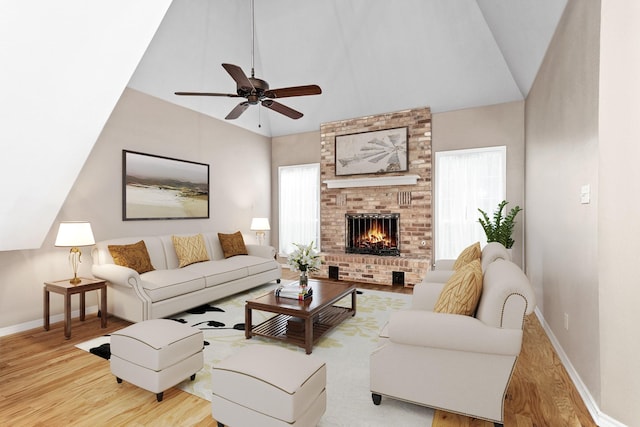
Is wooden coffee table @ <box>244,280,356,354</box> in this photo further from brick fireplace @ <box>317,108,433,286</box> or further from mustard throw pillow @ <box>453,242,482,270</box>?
brick fireplace @ <box>317,108,433,286</box>

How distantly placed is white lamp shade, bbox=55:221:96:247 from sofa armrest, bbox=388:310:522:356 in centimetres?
319

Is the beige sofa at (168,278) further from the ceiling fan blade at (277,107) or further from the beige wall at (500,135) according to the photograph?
the beige wall at (500,135)

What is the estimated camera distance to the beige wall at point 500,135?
16.6 feet

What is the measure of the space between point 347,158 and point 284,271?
2.54 metres

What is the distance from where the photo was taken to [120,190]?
4.37 metres

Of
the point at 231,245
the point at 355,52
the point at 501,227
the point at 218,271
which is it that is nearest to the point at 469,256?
the point at 501,227

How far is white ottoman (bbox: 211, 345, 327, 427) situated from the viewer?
1629 millimetres

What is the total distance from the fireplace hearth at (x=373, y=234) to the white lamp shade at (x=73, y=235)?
4.15m

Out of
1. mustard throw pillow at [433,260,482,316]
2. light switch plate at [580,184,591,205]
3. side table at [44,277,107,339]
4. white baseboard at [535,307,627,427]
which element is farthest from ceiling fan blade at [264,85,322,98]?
white baseboard at [535,307,627,427]

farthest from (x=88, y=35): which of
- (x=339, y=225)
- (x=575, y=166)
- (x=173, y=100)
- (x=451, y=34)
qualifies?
(x=339, y=225)

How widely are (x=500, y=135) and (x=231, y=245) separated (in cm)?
459

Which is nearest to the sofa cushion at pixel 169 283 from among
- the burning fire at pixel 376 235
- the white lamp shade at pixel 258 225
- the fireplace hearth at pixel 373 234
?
the white lamp shade at pixel 258 225

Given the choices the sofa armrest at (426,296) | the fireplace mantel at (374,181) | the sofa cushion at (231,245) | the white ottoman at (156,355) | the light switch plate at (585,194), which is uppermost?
the fireplace mantel at (374,181)

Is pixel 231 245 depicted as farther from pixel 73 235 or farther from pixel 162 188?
pixel 73 235
